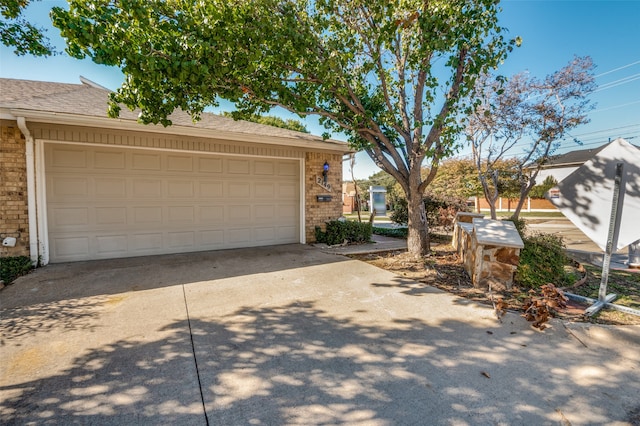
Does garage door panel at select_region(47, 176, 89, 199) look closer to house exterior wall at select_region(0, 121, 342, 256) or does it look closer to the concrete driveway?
house exterior wall at select_region(0, 121, 342, 256)

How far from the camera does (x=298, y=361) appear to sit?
245 cm

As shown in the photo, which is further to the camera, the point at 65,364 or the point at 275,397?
the point at 65,364

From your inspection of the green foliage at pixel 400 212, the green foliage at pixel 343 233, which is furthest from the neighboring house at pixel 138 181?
the green foliage at pixel 400 212

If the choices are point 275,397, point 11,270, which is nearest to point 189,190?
point 11,270

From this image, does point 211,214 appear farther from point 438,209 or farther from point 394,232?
point 438,209

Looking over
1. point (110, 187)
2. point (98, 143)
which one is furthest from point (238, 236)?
point (98, 143)

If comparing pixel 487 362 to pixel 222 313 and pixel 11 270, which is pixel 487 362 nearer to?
pixel 222 313

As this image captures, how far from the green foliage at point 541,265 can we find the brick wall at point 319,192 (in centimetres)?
480

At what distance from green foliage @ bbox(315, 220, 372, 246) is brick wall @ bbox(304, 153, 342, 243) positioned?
253 millimetres

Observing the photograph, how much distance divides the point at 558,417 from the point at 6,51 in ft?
33.3

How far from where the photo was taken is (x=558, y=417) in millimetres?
1846

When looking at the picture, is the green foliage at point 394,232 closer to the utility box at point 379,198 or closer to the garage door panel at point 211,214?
the garage door panel at point 211,214

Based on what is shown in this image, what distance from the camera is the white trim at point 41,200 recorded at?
538 centimetres

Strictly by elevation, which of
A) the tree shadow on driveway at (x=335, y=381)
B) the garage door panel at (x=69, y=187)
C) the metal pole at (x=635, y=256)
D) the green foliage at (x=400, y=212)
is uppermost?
the garage door panel at (x=69, y=187)
